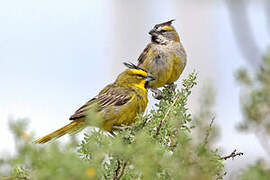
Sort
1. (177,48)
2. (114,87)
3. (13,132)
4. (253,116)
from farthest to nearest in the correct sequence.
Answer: (177,48)
(114,87)
(253,116)
(13,132)

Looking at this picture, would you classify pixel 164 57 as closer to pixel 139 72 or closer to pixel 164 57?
pixel 164 57

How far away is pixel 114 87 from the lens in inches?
96.3

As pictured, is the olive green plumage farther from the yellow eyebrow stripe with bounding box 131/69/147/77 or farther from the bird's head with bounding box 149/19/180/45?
the yellow eyebrow stripe with bounding box 131/69/147/77

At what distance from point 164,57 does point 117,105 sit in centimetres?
78

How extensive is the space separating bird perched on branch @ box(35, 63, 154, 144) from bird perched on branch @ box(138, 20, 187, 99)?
26 cm

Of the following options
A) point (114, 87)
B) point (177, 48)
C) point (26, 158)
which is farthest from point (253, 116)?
point (177, 48)

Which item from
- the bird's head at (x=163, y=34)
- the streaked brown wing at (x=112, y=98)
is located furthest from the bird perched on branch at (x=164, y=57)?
the streaked brown wing at (x=112, y=98)

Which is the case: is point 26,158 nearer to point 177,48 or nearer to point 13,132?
point 13,132

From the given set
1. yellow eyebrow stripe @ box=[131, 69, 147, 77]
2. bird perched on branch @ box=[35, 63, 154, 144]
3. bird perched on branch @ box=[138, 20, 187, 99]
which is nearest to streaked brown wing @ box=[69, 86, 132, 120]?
bird perched on branch @ box=[35, 63, 154, 144]

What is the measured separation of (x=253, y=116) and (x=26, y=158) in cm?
74

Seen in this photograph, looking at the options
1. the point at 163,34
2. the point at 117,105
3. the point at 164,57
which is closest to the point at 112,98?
the point at 117,105

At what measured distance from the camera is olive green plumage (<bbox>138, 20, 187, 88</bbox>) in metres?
2.79

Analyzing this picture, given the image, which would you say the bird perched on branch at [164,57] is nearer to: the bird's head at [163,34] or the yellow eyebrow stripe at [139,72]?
the bird's head at [163,34]

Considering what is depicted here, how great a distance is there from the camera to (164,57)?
2.95 metres
